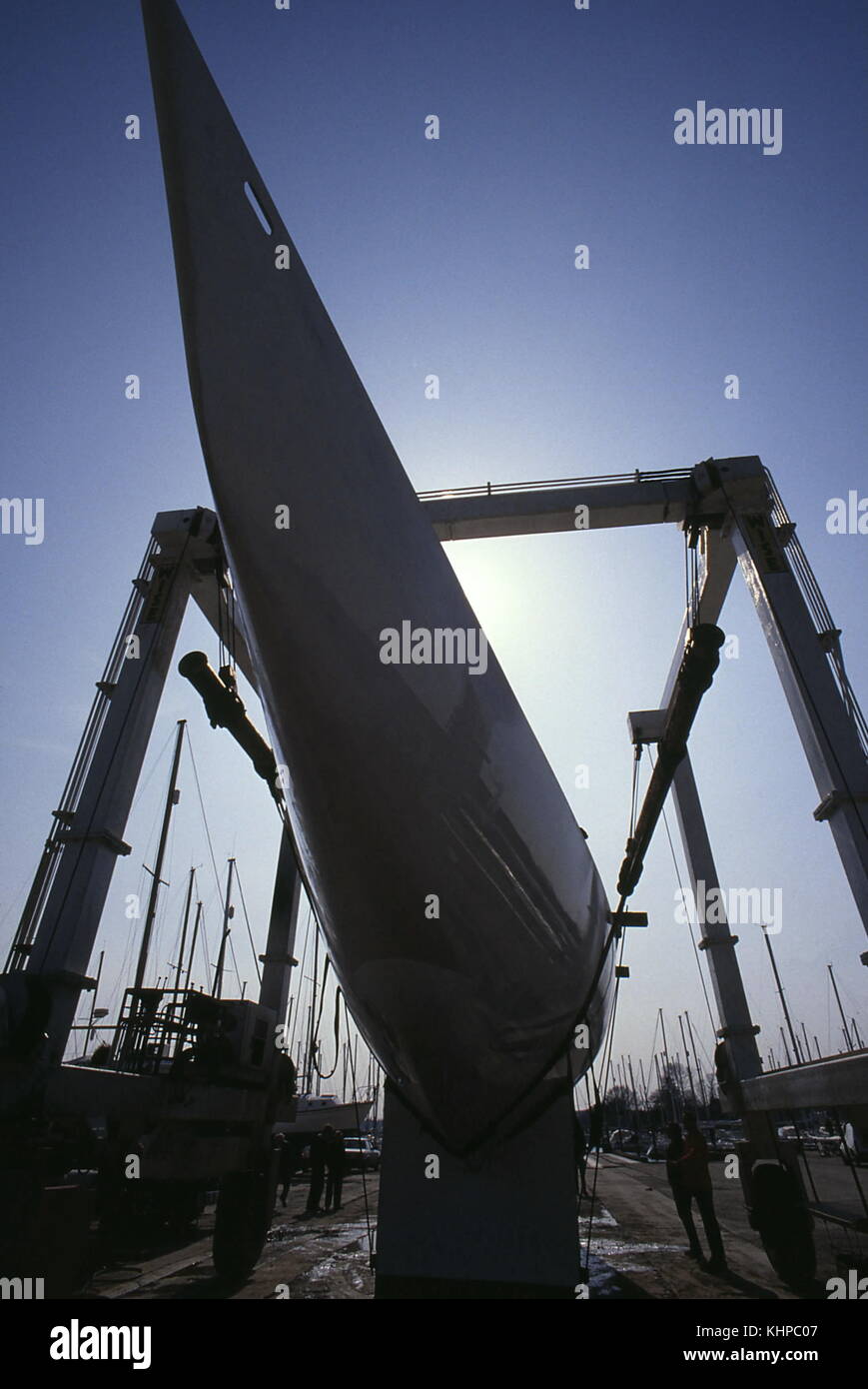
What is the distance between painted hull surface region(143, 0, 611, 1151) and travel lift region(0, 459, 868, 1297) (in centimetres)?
93

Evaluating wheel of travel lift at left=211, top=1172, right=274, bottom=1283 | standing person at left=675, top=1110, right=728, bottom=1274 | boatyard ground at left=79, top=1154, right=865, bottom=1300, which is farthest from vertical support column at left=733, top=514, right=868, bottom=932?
wheel of travel lift at left=211, top=1172, right=274, bottom=1283

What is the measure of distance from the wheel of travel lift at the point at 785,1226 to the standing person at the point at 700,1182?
0.38m

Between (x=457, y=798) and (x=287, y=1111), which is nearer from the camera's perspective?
(x=457, y=798)

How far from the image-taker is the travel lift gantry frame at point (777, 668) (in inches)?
233

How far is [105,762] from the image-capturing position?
7.74 meters

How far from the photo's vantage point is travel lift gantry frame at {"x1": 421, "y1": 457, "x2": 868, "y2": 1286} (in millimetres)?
5910

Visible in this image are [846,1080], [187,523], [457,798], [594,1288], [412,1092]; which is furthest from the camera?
[187,523]

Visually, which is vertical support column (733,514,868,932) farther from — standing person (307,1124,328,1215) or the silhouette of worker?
standing person (307,1124,328,1215)

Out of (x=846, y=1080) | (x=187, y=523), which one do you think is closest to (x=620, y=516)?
(x=187, y=523)

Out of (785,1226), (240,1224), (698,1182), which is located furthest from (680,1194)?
(240,1224)

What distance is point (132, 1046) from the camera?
27.6ft

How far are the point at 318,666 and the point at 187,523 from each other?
7348 millimetres

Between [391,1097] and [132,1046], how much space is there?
606cm
